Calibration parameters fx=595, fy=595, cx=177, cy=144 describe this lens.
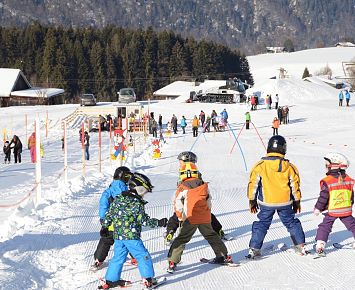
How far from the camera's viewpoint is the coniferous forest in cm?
9325

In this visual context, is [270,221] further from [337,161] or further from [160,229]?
[160,229]

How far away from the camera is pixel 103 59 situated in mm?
97938

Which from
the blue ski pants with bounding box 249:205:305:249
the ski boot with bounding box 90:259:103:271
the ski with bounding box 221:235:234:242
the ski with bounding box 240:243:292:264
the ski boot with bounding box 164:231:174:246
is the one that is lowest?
the ski with bounding box 221:235:234:242

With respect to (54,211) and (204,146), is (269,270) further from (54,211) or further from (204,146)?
(204,146)

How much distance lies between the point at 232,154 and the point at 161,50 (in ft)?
271

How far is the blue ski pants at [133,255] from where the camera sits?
6082 millimetres

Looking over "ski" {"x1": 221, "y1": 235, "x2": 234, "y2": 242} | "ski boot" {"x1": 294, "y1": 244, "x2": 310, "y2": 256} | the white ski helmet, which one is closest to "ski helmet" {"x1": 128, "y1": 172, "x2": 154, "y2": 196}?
"ski boot" {"x1": 294, "y1": 244, "x2": 310, "y2": 256}

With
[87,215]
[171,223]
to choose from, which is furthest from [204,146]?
[171,223]

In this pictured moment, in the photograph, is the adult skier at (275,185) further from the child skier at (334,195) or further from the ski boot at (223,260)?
the ski boot at (223,260)

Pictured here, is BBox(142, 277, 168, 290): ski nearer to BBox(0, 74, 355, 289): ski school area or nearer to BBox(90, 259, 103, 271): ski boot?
BBox(0, 74, 355, 289): ski school area

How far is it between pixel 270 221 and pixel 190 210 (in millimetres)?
1052

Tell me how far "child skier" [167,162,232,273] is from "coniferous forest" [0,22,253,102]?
85.0 metres

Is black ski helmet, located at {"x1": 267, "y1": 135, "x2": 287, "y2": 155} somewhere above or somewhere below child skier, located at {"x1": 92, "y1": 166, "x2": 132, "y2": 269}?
above

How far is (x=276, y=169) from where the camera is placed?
274 inches
